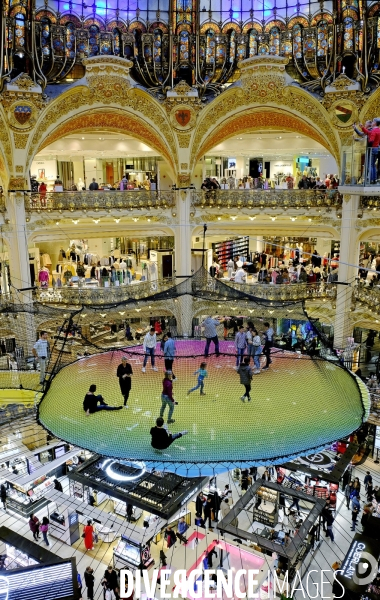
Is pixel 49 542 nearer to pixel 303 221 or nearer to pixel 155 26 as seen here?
pixel 303 221

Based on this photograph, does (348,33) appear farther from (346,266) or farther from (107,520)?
(107,520)

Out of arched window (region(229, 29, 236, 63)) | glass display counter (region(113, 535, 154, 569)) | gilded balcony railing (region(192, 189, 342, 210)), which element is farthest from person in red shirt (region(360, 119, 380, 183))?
glass display counter (region(113, 535, 154, 569))

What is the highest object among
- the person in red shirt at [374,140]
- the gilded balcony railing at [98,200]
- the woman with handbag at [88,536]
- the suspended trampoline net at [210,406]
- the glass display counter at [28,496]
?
the person in red shirt at [374,140]

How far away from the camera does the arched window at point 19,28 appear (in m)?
23.2

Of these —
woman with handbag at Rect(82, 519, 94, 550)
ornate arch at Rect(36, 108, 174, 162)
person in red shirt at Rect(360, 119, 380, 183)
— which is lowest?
woman with handbag at Rect(82, 519, 94, 550)

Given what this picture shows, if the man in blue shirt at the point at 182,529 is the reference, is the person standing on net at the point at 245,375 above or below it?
above

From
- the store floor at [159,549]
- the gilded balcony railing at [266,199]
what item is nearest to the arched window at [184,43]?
the gilded balcony railing at [266,199]

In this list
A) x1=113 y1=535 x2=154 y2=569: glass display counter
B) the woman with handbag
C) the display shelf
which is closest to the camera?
x1=113 y1=535 x2=154 y2=569: glass display counter

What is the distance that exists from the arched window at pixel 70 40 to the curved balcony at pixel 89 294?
1026 centimetres

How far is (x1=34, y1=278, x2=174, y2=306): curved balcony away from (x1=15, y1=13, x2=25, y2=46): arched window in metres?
10.4

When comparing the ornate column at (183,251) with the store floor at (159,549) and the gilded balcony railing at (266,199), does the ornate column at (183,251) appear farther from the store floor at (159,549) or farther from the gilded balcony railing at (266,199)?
the store floor at (159,549)

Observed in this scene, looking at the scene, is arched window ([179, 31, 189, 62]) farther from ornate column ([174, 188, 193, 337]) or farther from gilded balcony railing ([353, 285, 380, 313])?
gilded balcony railing ([353, 285, 380, 313])

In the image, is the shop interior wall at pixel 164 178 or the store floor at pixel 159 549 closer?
the store floor at pixel 159 549

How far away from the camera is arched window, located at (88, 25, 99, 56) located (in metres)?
24.9
